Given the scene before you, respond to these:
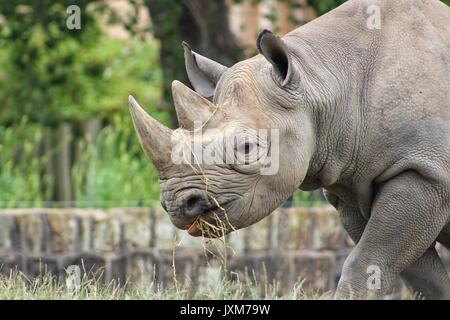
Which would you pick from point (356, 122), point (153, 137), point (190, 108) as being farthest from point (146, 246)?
point (153, 137)

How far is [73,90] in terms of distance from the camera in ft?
53.1

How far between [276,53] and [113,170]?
6365 mm

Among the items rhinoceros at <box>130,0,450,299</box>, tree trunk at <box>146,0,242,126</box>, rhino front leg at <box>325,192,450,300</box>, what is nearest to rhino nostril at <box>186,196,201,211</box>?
rhinoceros at <box>130,0,450,299</box>

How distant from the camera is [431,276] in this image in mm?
6961

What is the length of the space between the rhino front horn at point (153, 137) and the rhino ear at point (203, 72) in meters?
0.92

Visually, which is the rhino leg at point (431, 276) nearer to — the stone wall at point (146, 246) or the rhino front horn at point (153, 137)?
the rhino front horn at point (153, 137)

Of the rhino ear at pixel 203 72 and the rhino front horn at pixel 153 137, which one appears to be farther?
the rhino ear at pixel 203 72

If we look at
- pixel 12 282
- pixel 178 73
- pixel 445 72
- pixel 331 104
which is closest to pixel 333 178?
pixel 331 104

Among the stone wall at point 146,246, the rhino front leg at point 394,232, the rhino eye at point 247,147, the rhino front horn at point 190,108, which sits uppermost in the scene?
the rhino front horn at point 190,108

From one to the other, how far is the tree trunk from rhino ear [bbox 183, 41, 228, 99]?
5145mm

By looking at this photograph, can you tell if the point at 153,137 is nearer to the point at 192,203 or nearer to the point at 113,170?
the point at 192,203

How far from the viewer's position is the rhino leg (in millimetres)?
6957

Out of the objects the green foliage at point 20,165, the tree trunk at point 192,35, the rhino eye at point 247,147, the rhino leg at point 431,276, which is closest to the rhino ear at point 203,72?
the rhino eye at point 247,147

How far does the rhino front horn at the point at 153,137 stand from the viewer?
18.5 ft
